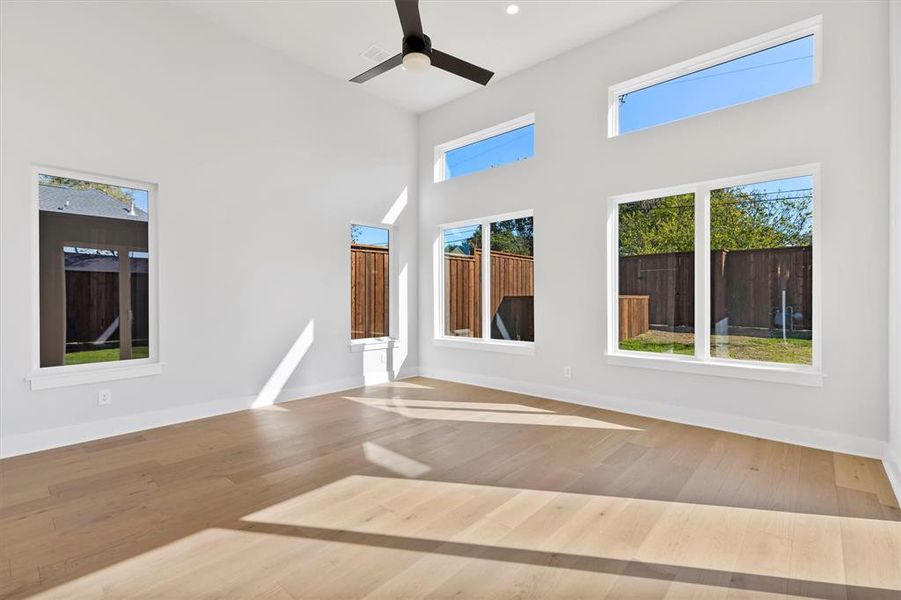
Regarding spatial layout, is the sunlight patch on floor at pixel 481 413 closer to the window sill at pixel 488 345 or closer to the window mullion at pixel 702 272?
the window sill at pixel 488 345

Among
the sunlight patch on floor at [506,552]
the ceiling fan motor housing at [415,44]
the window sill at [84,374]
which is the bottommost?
the sunlight patch on floor at [506,552]

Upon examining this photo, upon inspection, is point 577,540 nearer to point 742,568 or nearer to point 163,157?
point 742,568

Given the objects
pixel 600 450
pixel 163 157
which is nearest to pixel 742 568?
pixel 600 450

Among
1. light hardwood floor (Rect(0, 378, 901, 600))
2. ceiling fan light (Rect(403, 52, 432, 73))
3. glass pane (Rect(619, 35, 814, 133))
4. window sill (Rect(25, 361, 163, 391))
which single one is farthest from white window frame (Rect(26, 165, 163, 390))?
glass pane (Rect(619, 35, 814, 133))

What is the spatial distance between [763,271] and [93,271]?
562cm

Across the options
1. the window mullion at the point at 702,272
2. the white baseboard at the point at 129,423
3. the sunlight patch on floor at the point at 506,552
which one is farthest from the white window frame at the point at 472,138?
the sunlight patch on floor at the point at 506,552

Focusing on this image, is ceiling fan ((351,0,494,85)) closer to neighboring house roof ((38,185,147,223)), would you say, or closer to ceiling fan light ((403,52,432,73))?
ceiling fan light ((403,52,432,73))

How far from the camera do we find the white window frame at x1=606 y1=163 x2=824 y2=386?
11.2ft

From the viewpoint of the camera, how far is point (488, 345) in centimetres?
563

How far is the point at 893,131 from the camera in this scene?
297 cm

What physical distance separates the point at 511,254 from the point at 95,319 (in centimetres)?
422

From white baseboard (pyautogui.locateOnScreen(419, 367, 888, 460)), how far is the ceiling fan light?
11.4 ft

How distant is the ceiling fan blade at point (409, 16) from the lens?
2.56 metres

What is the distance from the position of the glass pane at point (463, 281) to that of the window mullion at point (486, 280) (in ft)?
0.23
